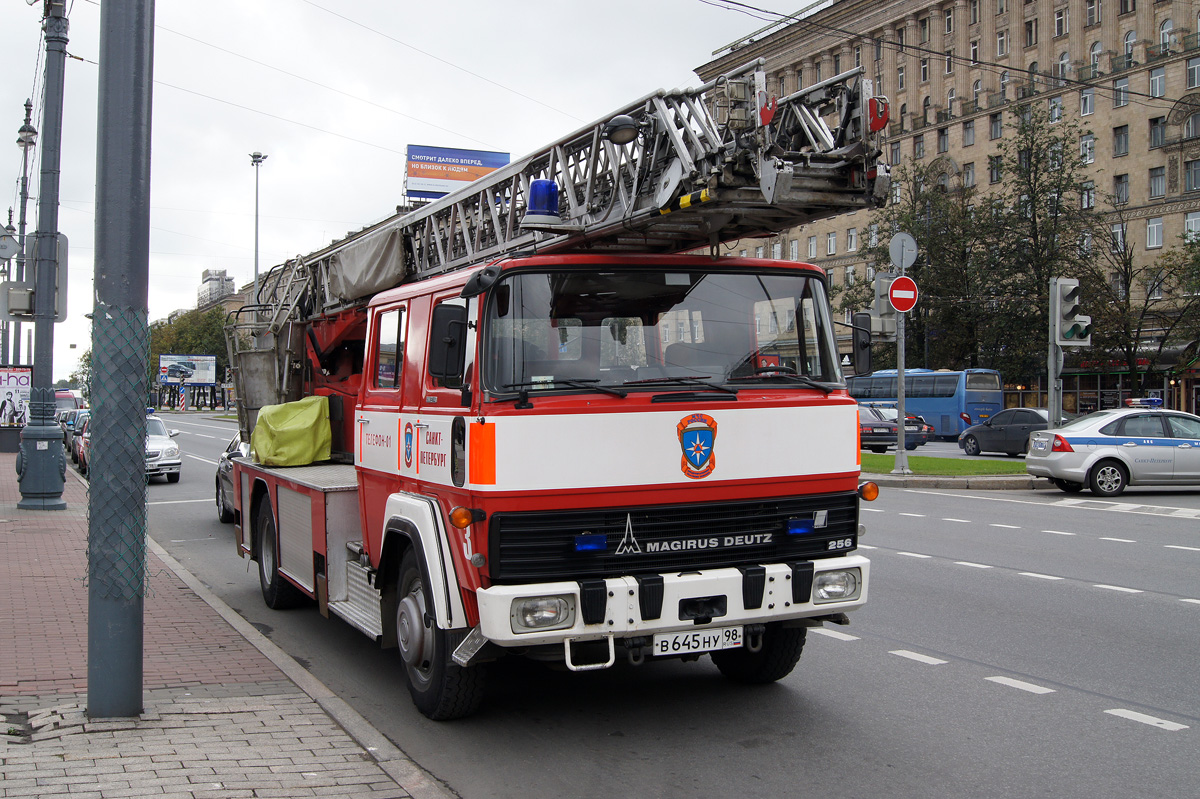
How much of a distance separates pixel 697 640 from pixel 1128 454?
1443 centimetres

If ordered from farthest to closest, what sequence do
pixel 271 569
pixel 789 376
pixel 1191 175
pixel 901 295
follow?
pixel 1191 175
pixel 901 295
pixel 271 569
pixel 789 376

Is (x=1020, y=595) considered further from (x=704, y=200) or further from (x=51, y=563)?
(x=51, y=563)

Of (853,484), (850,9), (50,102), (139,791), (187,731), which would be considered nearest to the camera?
(139,791)

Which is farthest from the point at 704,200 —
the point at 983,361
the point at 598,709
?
the point at 983,361

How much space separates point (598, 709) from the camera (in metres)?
5.88

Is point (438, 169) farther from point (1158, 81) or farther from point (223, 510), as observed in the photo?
point (223, 510)

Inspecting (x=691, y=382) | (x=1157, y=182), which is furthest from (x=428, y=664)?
(x=1157, y=182)

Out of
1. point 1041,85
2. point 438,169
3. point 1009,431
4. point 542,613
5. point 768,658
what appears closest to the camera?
point 542,613

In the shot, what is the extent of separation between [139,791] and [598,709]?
96.4 inches

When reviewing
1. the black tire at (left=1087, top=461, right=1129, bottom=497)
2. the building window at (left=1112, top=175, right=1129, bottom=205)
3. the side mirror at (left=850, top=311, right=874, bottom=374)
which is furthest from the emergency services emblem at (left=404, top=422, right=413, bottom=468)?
the building window at (left=1112, top=175, right=1129, bottom=205)

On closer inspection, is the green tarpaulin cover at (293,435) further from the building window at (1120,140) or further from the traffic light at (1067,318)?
the building window at (1120,140)

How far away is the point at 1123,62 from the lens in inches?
2121

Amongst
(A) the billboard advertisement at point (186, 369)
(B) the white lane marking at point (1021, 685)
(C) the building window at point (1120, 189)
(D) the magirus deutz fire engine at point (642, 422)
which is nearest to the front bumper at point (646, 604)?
(D) the magirus deutz fire engine at point (642, 422)

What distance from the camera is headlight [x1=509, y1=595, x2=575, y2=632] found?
4812 mm
